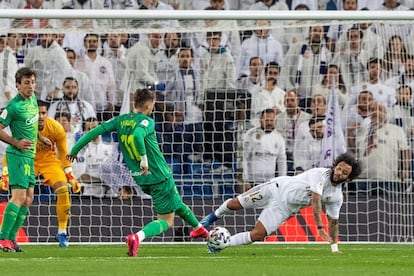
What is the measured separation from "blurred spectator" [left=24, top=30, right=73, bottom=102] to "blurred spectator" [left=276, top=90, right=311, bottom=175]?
11.4 ft

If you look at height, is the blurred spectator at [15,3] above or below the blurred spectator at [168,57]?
above

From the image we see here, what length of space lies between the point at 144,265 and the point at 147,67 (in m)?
7.59

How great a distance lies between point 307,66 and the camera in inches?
757

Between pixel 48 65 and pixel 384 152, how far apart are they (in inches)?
217

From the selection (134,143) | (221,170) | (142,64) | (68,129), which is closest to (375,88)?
(221,170)

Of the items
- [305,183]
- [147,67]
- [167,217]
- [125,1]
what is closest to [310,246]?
[305,183]

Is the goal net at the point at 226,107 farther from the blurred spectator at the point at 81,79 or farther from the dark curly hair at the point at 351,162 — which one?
the dark curly hair at the point at 351,162

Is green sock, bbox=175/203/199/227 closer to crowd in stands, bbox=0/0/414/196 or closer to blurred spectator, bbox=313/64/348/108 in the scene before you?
crowd in stands, bbox=0/0/414/196

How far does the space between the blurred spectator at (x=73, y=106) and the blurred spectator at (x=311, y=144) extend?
129 inches

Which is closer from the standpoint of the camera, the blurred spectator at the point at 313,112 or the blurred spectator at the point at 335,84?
the blurred spectator at the point at 313,112

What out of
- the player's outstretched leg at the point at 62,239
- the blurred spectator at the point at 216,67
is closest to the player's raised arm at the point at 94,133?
the player's outstretched leg at the point at 62,239

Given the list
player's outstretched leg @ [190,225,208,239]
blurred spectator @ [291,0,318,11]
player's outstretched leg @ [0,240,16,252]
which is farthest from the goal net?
player's outstretched leg @ [0,240,16,252]

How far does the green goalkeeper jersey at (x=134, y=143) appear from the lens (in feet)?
46.6

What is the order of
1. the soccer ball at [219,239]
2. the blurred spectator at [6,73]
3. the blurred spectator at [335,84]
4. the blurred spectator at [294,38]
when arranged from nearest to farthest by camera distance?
the soccer ball at [219,239], the blurred spectator at [6,73], the blurred spectator at [335,84], the blurred spectator at [294,38]
